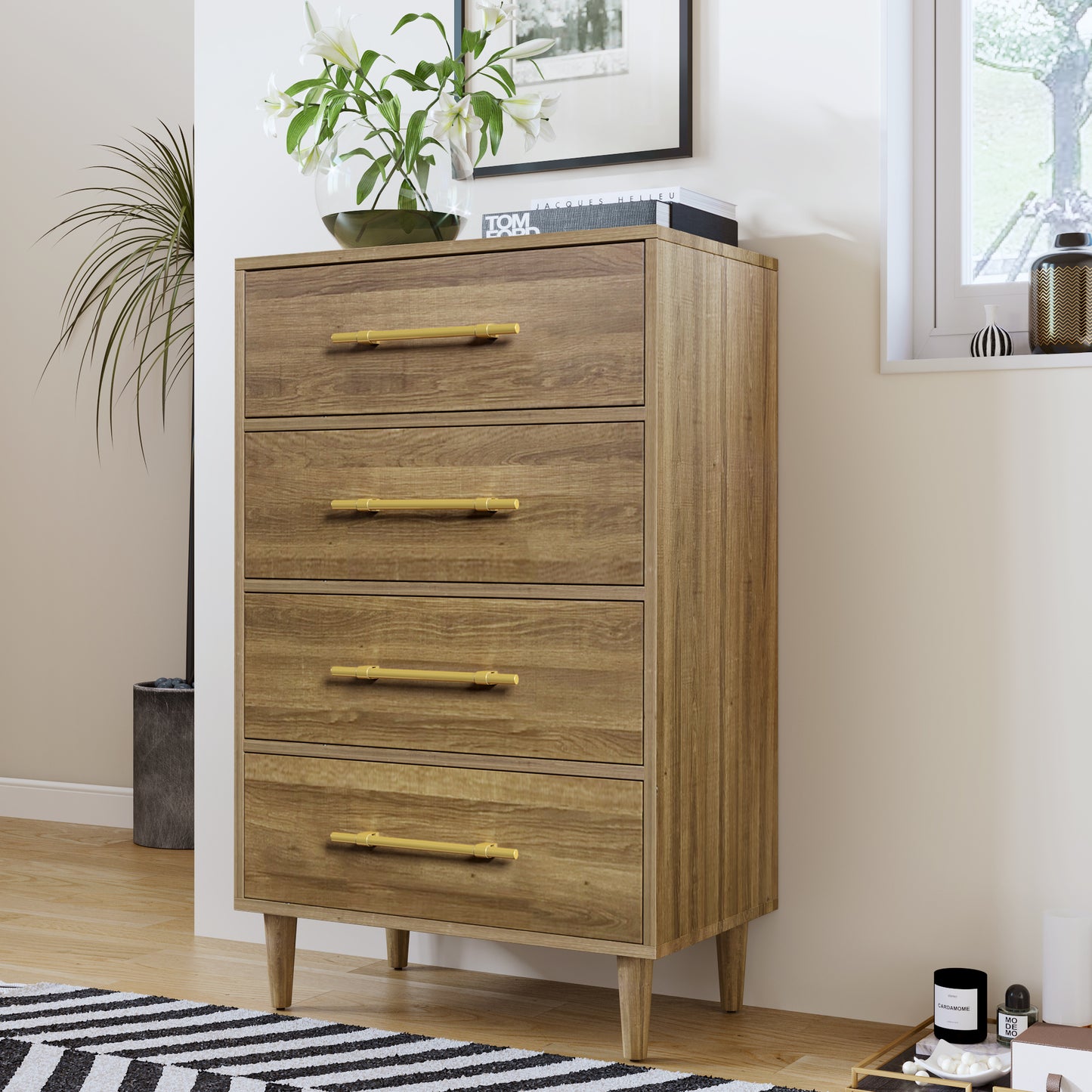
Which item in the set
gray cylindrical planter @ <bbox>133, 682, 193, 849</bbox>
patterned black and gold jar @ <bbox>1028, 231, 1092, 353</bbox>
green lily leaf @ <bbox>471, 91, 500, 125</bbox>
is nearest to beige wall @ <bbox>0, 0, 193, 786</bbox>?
gray cylindrical planter @ <bbox>133, 682, 193, 849</bbox>

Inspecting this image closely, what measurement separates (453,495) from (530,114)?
56 cm

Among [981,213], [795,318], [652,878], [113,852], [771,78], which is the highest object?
[771,78]

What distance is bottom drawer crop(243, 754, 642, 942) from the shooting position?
179 cm

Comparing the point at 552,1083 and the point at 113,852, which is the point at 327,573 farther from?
the point at 113,852

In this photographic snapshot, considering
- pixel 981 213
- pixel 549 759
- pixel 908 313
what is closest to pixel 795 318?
pixel 908 313

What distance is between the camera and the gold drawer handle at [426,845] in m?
1.85

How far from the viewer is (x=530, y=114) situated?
205 cm

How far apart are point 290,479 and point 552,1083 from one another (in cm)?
83

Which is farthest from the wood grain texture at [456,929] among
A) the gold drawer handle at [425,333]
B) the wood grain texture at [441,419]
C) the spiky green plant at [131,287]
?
the spiky green plant at [131,287]

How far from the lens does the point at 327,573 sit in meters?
1.97

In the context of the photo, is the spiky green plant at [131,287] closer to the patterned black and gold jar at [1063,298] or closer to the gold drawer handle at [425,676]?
the gold drawer handle at [425,676]

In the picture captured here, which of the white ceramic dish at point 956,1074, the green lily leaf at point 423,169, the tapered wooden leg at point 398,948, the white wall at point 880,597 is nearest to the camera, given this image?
the white ceramic dish at point 956,1074

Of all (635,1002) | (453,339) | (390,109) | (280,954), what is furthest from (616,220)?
(280,954)

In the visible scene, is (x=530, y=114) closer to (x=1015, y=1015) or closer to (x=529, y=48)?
(x=529, y=48)
